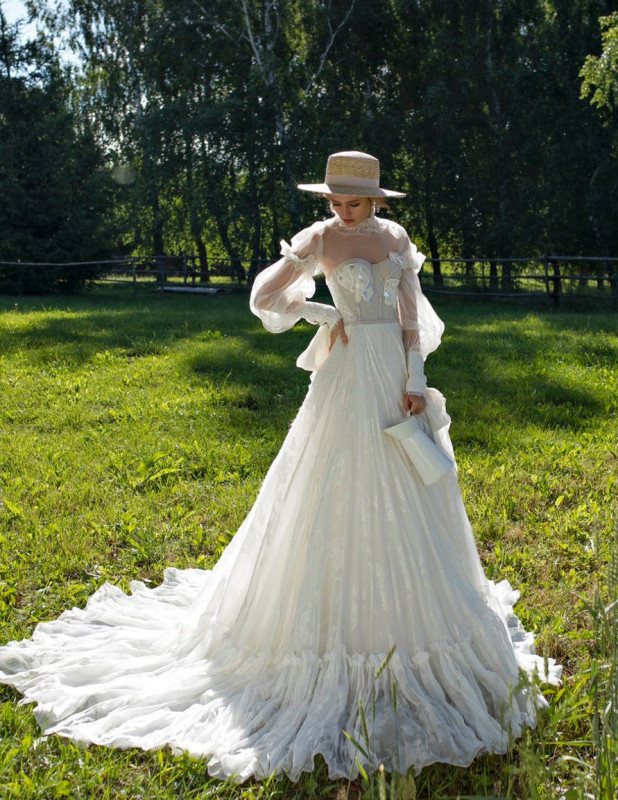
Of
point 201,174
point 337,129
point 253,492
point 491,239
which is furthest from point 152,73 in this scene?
point 253,492

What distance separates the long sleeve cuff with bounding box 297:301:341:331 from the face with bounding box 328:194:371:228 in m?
0.34

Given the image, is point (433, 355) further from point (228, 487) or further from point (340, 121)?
point (340, 121)

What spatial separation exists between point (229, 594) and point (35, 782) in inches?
39.7

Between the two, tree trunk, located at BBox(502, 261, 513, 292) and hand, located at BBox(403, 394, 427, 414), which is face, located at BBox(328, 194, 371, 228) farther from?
tree trunk, located at BBox(502, 261, 513, 292)

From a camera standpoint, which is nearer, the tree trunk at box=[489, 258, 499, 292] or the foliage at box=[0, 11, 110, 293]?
the foliage at box=[0, 11, 110, 293]

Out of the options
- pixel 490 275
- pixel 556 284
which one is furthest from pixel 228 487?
pixel 490 275

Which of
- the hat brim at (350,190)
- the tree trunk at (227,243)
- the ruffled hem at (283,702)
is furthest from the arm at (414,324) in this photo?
the tree trunk at (227,243)

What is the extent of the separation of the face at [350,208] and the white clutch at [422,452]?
2.69ft

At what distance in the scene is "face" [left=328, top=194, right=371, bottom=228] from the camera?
124 inches

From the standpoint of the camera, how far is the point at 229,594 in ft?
11.1

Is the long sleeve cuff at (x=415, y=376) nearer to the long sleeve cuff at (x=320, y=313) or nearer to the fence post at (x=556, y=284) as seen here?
the long sleeve cuff at (x=320, y=313)

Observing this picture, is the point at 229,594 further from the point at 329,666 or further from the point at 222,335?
the point at 222,335

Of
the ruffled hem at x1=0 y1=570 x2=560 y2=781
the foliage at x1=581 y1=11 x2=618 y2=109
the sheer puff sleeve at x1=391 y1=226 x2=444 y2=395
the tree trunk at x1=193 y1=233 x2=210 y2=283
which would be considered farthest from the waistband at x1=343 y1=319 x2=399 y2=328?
the tree trunk at x1=193 y1=233 x2=210 y2=283

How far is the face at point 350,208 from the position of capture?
3.15m
